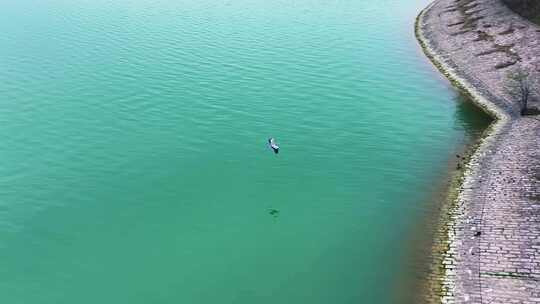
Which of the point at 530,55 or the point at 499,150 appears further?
the point at 530,55

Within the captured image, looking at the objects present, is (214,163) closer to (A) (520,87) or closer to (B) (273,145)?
(B) (273,145)

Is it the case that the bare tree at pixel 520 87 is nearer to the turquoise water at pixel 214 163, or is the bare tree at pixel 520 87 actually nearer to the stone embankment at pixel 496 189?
the stone embankment at pixel 496 189

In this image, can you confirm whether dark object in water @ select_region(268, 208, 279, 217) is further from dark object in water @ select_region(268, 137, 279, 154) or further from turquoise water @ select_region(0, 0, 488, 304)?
dark object in water @ select_region(268, 137, 279, 154)

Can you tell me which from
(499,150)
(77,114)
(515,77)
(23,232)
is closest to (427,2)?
(515,77)

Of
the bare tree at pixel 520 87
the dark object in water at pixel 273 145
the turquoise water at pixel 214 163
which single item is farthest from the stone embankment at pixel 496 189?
the dark object in water at pixel 273 145

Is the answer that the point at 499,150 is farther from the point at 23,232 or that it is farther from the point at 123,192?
the point at 23,232

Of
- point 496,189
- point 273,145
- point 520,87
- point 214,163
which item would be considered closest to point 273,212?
point 273,145

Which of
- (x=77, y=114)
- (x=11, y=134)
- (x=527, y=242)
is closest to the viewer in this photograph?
(x=527, y=242)
